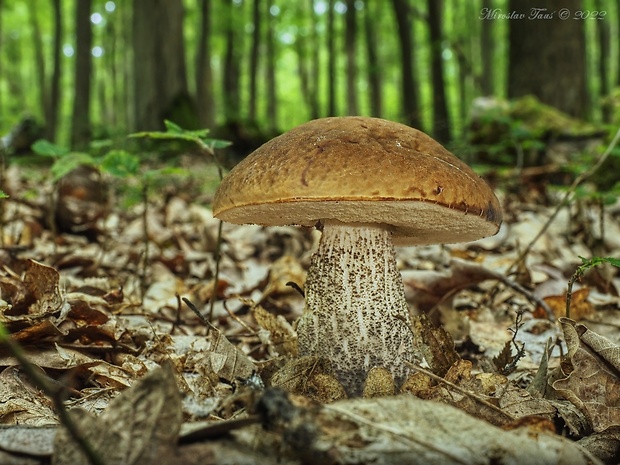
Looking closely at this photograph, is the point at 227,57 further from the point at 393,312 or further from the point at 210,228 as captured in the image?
the point at 393,312

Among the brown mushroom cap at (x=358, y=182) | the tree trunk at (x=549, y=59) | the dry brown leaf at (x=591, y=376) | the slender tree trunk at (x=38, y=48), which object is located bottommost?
the dry brown leaf at (x=591, y=376)

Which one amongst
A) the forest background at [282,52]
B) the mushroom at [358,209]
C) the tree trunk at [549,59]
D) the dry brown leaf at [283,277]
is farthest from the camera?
the forest background at [282,52]

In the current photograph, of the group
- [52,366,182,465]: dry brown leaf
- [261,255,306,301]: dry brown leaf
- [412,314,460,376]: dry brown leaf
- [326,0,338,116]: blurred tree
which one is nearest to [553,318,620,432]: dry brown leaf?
[412,314,460,376]: dry brown leaf

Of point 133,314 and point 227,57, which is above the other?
point 227,57

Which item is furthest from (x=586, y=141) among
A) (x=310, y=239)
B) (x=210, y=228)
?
(x=210, y=228)

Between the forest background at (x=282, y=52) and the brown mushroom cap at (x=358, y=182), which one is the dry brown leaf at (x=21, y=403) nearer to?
the brown mushroom cap at (x=358, y=182)

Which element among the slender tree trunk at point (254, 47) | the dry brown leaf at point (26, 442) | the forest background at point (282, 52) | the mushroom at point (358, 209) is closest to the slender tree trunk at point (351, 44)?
the forest background at point (282, 52)
